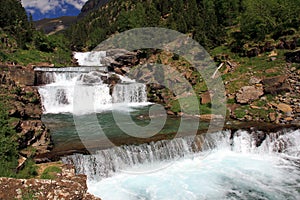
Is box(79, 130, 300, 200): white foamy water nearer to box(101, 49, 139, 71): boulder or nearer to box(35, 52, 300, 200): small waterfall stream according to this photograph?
box(35, 52, 300, 200): small waterfall stream

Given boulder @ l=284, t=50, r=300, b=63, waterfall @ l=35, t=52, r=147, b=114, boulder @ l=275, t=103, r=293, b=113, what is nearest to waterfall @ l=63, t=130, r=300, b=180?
boulder @ l=275, t=103, r=293, b=113

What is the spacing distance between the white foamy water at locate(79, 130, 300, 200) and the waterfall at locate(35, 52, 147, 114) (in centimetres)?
1392

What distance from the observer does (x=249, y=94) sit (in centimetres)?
2352

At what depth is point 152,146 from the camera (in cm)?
1530

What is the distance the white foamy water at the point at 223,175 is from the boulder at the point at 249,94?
613 cm

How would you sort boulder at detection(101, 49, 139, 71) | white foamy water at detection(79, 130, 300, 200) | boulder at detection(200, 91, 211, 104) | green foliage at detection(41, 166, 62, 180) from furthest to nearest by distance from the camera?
boulder at detection(101, 49, 139, 71) < boulder at detection(200, 91, 211, 104) < white foamy water at detection(79, 130, 300, 200) < green foliage at detection(41, 166, 62, 180)

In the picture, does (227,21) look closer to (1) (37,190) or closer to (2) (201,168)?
(2) (201,168)

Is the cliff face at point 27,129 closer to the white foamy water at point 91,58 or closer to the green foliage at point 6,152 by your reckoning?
the green foliage at point 6,152

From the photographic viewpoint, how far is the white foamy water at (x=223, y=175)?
1238 cm

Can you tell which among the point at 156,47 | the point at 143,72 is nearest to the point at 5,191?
the point at 143,72

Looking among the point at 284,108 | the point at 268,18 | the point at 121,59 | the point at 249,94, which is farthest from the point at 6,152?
the point at 268,18

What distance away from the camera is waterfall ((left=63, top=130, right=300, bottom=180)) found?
13.5m

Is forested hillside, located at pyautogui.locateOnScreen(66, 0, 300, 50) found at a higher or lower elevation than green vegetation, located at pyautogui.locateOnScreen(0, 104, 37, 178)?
higher

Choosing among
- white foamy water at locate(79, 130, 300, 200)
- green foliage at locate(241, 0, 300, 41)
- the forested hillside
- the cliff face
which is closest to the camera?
white foamy water at locate(79, 130, 300, 200)
